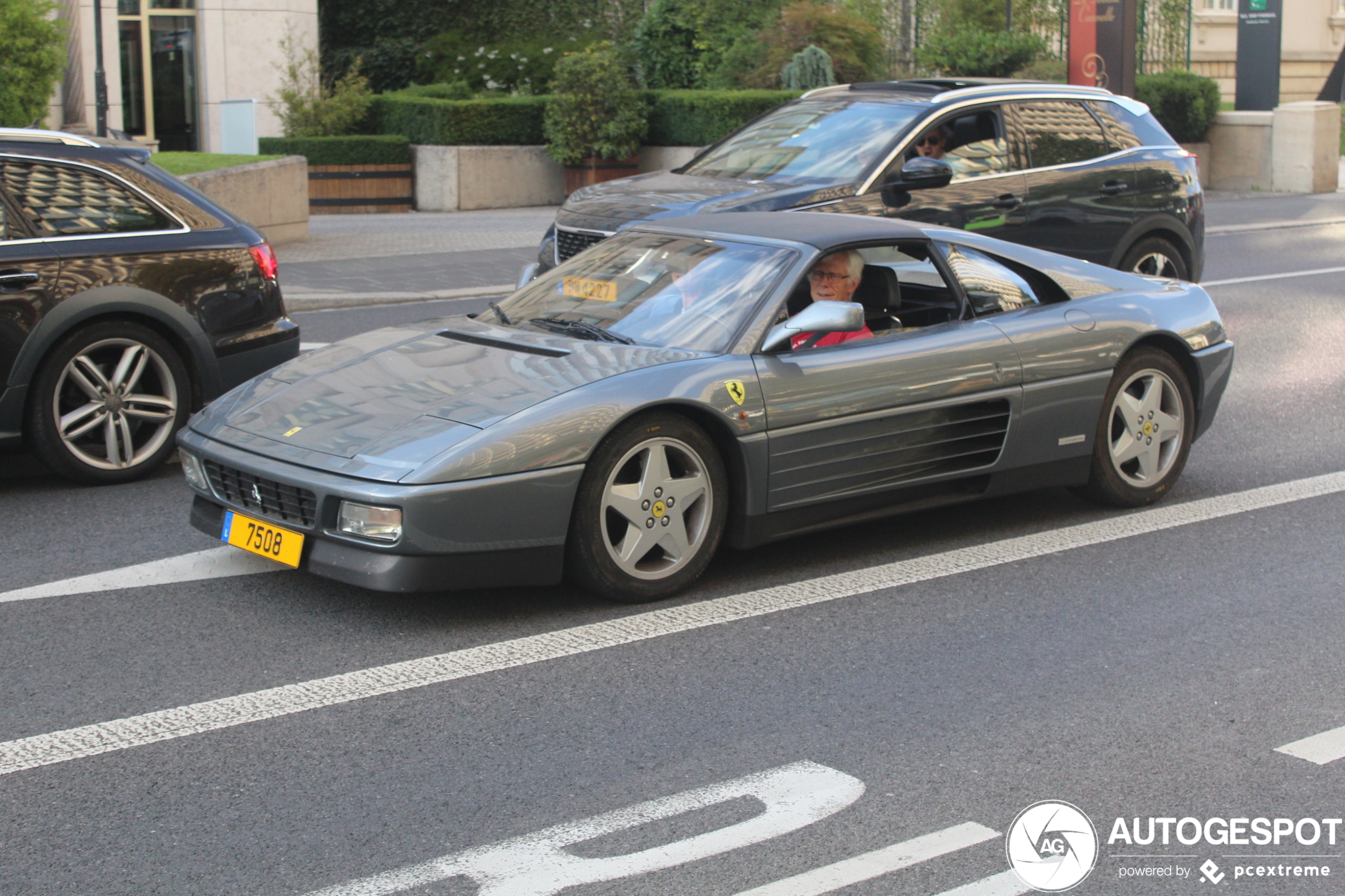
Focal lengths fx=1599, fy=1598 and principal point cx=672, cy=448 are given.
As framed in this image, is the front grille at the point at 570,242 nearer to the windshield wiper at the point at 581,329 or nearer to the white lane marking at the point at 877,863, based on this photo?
the windshield wiper at the point at 581,329

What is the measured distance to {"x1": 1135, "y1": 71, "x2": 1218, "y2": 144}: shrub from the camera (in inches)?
987

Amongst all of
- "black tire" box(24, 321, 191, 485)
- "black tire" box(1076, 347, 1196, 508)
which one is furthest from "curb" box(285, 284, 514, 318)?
"black tire" box(1076, 347, 1196, 508)

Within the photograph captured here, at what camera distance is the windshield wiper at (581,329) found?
586 centimetres

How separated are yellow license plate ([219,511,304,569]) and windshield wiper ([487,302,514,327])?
4.47 ft

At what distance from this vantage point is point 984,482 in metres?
6.30

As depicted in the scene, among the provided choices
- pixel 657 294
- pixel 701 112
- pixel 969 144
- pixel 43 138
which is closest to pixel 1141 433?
pixel 657 294

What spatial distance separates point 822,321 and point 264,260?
3499mm

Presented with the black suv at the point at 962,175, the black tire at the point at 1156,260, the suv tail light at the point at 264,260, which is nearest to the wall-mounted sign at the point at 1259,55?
the black suv at the point at 962,175

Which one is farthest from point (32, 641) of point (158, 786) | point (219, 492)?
point (158, 786)

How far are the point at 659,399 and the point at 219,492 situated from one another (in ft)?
5.19


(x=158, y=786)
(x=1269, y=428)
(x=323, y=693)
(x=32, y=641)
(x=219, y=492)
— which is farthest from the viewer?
Result: (x=1269, y=428)

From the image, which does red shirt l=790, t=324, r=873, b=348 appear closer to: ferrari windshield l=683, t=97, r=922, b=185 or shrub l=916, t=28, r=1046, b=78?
ferrari windshield l=683, t=97, r=922, b=185

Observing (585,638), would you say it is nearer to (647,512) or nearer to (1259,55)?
(647,512)

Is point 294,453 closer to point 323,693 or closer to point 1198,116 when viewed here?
point 323,693
